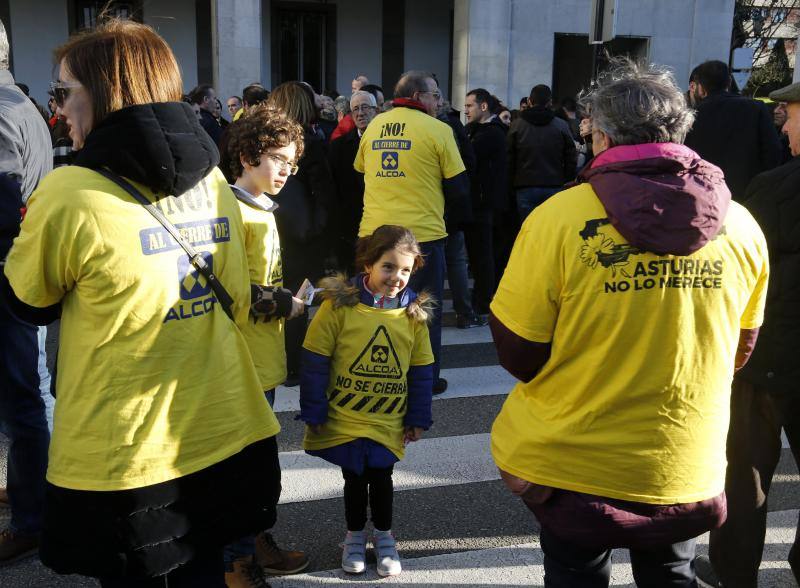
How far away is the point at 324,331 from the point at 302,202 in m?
Answer: 2.39

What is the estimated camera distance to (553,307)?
6.87ft

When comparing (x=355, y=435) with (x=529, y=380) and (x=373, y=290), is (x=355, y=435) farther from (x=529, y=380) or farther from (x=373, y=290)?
(x=529, y=380)

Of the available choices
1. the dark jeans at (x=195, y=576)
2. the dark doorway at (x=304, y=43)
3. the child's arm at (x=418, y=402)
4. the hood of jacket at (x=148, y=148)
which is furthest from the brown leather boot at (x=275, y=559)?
the dark doorway at (x=304, y=43)

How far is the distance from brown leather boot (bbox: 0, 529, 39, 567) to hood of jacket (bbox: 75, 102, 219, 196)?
6.70 feet

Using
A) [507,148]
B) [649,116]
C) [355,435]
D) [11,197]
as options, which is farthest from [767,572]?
[507,148]

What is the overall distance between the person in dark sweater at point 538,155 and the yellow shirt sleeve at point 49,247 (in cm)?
638

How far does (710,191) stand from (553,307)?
0.48 m

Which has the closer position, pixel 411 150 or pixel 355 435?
pixel 355 435

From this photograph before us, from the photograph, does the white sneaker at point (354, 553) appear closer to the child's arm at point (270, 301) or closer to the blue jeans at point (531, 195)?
the child's arm at point (270, 301)

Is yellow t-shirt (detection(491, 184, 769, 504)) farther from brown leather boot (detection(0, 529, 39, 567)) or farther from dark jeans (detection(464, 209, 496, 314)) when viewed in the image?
dark jeans (detection(464, 209, 496, 314))

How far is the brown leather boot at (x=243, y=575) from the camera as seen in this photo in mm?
2982

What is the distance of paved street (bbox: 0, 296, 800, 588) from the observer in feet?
10.8

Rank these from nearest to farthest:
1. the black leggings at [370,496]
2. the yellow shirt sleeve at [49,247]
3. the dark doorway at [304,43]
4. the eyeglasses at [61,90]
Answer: the yellow shirt sleeve at [49,247]
the eyeglasses at [61,90]
the black leggings at [370,496]
the dark doorway at [304,43]

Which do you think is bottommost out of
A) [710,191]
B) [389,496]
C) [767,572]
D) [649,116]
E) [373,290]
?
[767,572]
